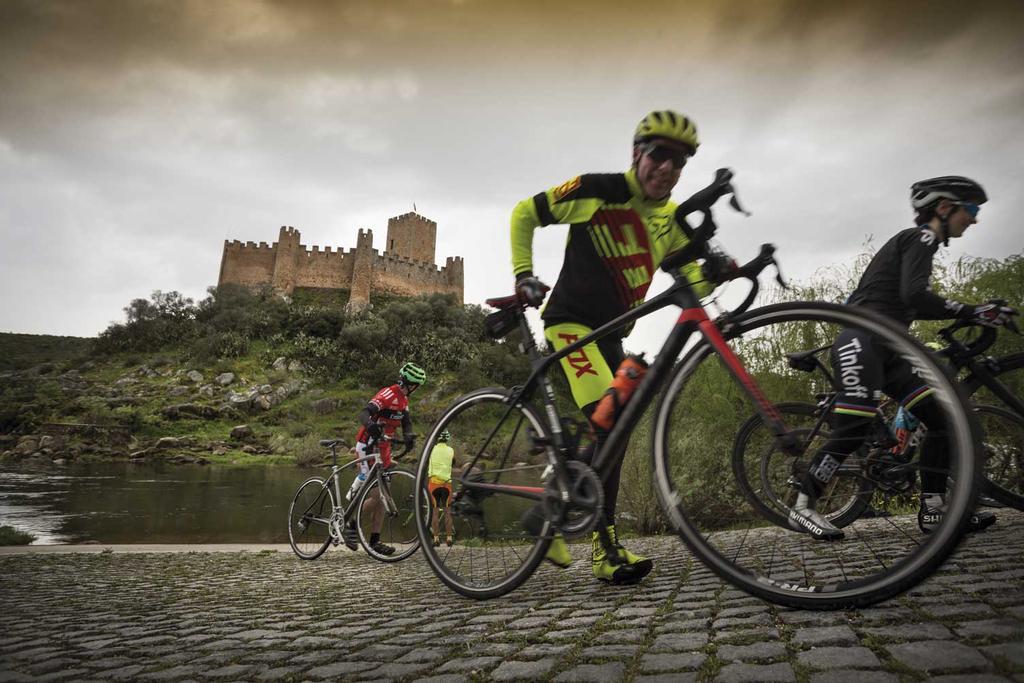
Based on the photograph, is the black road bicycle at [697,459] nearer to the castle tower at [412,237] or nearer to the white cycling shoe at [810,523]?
the white cycling shoe at [810,523]

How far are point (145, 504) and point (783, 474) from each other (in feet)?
54.3

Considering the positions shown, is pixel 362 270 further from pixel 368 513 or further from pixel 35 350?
pixel 368 513

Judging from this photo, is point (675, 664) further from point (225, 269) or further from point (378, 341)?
point (225, 269)

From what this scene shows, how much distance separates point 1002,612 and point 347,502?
7.07 m

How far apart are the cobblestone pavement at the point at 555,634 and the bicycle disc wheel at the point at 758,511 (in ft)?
0.45

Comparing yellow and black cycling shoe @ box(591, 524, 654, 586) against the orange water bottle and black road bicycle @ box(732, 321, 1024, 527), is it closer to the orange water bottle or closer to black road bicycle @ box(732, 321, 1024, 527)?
black road bicycle @ box(732, 321, 1024, 527)

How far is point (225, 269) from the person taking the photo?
201 feet

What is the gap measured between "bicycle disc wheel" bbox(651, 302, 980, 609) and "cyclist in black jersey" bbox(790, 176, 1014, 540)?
6cm

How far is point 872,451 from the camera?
2.56 m

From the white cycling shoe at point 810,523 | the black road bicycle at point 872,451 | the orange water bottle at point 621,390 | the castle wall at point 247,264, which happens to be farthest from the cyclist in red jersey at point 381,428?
the castle wall at point 247,264

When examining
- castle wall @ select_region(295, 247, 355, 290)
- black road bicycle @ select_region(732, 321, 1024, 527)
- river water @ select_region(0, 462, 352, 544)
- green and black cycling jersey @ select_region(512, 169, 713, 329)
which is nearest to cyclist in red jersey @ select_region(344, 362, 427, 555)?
green and black cycling jersey @ select_region(512, 169, 713, 329)

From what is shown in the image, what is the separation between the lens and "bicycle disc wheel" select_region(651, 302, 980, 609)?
1.43 m

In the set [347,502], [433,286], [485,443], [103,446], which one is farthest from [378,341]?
[485,443]

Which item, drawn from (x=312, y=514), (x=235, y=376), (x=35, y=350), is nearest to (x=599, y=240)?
(x=312, y=514)
